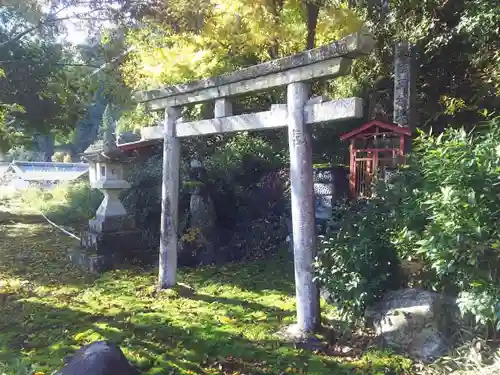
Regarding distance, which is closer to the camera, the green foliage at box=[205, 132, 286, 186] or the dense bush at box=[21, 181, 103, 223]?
the green foliage at box=[205, 132, 286, 186]

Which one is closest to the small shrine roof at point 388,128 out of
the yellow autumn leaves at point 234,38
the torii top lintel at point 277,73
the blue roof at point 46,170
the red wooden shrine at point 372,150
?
the red wooden shrine at point 372,150

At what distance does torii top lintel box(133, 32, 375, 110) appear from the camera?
11.8 ft

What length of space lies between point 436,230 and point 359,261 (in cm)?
79

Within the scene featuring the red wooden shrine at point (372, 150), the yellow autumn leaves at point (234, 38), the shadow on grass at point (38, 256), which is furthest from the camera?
the yellow autumn leaves at point (234, 38)

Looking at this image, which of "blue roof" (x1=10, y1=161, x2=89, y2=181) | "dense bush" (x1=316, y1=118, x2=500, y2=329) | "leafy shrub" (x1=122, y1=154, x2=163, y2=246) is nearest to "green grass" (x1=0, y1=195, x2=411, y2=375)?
"dense bush" (x1=316, y1=118, x2=500, y2=329)

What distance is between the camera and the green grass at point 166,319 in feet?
12.3

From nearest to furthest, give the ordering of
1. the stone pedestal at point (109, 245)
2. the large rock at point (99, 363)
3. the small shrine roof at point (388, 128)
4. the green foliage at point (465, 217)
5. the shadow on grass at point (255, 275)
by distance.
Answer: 1. the large rock at point (99, 363)
2. the green foliage at point (465, 217)
3. the shadow on grass at point (255, 275)
4. the stone pedestal at point (109, 245)
5. the small shrine roof at point (388, 128)

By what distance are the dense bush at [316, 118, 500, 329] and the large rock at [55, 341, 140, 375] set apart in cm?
191

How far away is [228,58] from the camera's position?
9.89 m

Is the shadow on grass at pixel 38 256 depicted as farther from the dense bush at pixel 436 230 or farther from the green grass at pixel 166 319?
the dense bush at pixel 436 230

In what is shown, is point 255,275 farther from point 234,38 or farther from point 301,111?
point 234,38

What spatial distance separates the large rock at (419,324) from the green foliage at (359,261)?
242mm

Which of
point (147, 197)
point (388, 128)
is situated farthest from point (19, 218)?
point (388, 128)

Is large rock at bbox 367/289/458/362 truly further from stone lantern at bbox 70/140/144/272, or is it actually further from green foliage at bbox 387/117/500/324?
stone lantern at bbox 70/140/144/272
